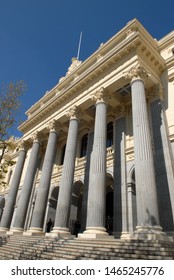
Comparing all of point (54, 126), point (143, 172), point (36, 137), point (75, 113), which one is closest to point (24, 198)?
point (36, 137)

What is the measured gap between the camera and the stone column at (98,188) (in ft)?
32.2

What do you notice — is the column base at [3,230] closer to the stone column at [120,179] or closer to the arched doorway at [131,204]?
the stone column at [120,179]

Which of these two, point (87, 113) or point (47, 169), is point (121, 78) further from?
point (47, 169)

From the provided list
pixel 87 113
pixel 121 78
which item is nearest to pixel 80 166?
pixel 87 113

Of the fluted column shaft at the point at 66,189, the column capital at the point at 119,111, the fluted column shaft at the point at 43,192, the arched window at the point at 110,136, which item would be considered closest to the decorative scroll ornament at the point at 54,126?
the fluted column shaft at the point at 43,192

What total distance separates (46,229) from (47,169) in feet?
20.3

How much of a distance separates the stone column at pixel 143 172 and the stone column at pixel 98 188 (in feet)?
7.17

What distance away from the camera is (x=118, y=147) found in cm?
1473

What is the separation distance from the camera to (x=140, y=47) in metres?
12.8

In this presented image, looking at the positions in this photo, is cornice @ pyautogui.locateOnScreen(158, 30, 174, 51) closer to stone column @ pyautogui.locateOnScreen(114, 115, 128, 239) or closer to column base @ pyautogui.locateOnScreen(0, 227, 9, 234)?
stone column @ pyautogui.locateOnScreen(114, 115, 128, 239)

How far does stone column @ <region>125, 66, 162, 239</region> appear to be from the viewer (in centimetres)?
806

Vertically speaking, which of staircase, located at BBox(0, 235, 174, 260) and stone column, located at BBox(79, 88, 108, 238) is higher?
stone column, located at BBox(79, 88, 108, 238)

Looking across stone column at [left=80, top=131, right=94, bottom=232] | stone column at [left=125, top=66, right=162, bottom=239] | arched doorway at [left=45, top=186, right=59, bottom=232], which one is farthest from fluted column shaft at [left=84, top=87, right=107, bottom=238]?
arched doorway at [left=45, top=186, right=59, bottom=232]

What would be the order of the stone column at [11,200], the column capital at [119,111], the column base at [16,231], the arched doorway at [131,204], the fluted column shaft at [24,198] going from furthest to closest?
the stone column at [11,200] < the fluted column shaft at [24,198] < the column base at [16,231] < the column capital at [119,111] < the arched doorway at [131,204]
